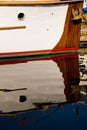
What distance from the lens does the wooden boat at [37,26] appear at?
1678cm

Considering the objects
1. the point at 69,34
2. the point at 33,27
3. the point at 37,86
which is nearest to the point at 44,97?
the point at 37,86

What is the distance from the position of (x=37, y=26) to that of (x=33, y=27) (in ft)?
0.70

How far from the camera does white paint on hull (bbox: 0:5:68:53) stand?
16781 mm

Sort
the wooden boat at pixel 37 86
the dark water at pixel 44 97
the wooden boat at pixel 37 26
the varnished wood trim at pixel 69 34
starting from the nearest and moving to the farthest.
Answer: the dark water at pixel 44 97 < the wooden boat at pixel 37 86 < the wooden boat at pixel 37 26 < the varnished wood trim at pixel 69 34

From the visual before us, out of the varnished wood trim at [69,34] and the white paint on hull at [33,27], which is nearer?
the white paint on hull at [33,27]

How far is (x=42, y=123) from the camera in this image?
6.87 m

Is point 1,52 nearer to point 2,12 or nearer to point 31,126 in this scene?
point 2,12

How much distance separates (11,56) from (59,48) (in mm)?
2567

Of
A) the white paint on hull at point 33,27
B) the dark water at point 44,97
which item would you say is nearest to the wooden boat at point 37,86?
the dark water at point 44,97

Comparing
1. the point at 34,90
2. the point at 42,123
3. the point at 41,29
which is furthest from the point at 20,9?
the point at 42,123

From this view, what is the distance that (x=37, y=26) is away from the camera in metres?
17.4

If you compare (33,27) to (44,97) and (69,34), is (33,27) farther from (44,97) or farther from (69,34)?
(44,97)

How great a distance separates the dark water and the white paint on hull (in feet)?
10.1

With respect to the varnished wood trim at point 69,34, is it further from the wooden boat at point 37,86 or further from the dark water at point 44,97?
the dark water at point 44,97
